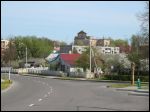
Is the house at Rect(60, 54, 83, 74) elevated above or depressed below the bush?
above

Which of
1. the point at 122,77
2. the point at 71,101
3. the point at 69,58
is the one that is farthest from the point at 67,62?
the point at 71,101

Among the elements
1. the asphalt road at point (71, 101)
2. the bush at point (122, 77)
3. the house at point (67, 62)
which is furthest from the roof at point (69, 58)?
the asphalt road at point (71, 101)

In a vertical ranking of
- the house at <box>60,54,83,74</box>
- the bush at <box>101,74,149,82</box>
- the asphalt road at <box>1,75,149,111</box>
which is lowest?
the asphalt road at <box>1,75,149,111</box>

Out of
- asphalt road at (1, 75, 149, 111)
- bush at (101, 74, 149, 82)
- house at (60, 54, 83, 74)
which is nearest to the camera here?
asphalt road at (1, 75, 149, 111)

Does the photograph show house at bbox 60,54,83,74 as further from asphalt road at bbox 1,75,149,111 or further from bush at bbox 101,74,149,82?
asphalt road at bbox 1,75,149,111

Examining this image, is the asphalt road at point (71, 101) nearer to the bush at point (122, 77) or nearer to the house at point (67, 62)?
the bush at point (122, 77)

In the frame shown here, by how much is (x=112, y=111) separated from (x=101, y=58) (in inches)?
3129

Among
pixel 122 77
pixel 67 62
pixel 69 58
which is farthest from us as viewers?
pixel 69 58

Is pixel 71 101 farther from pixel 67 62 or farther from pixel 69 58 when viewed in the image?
pixel 69 58

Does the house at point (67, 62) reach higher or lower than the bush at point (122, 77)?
higher

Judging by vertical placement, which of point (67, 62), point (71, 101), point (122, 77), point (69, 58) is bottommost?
point (71, 101)

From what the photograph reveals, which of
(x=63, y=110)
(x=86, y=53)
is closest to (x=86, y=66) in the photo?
(x=86, y=53)

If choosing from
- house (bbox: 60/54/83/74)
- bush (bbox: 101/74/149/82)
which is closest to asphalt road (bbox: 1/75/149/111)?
bush (bbox: 101/74/149/82)

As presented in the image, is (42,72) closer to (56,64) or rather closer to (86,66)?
(56,64)
